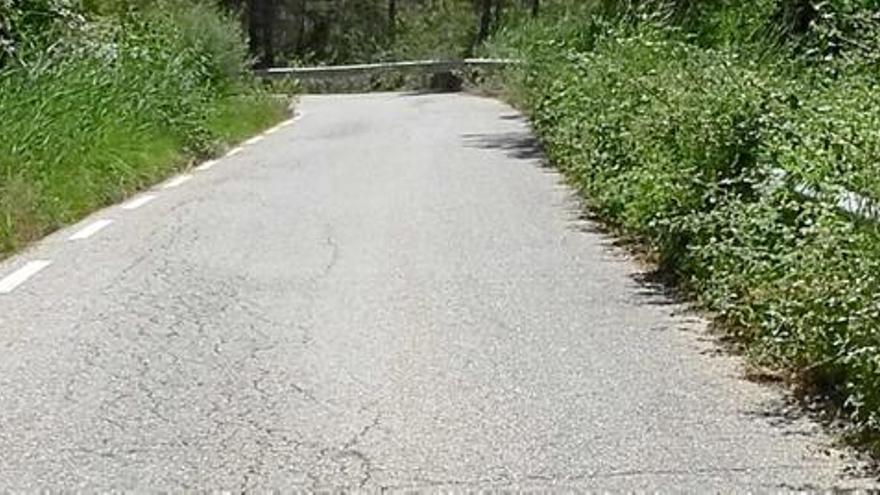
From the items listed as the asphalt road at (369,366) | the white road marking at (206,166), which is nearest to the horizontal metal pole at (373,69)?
the white road marking at (206,166)

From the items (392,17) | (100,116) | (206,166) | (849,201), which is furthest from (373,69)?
(849,201)

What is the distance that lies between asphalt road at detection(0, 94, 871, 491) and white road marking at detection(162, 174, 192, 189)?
257cm

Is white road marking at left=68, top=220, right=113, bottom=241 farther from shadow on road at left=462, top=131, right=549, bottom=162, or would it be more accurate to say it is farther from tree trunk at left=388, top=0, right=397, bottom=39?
tree trunk at left=388, top=0, right=397, bottom=39

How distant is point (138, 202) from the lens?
13.2 metres

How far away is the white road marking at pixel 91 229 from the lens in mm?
10891

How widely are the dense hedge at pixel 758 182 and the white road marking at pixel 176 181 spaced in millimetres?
4159

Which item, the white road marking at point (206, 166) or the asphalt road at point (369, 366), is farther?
the white road marking at point (206, 166)

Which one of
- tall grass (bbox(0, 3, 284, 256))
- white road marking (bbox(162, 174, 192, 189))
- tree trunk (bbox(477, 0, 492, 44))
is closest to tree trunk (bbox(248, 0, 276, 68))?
tree trunk (bbox(477, 0, 492, 44))

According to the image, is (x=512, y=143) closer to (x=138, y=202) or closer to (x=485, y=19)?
(x=138, y=202)

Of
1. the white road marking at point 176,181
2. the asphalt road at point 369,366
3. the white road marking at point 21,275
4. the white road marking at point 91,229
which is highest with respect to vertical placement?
the asphalt road at point 369,366

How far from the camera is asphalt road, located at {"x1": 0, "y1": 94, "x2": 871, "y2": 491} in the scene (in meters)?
5.23

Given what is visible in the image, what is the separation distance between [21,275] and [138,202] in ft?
13.3

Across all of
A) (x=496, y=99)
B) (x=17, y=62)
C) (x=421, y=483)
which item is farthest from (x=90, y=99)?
(x=496, y=99)

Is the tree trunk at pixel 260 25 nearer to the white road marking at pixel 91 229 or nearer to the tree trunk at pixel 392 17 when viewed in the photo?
the tree trunk at pixel 392 17
